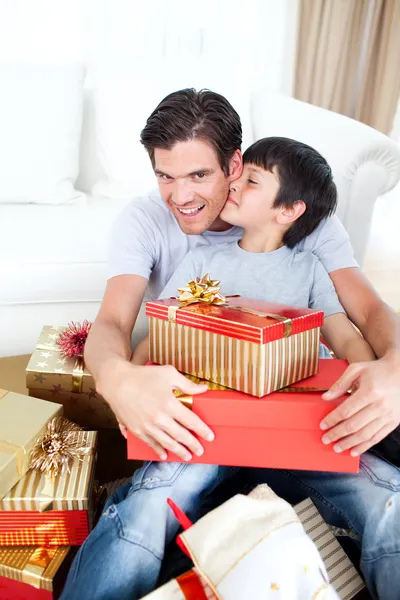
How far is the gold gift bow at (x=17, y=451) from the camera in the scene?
101cm

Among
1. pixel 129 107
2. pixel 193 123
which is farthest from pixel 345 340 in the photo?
pixel 129 107

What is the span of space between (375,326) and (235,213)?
0.36 m

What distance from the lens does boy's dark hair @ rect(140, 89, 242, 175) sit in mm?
1141

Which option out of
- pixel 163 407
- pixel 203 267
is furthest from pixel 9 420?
pixel 203 267

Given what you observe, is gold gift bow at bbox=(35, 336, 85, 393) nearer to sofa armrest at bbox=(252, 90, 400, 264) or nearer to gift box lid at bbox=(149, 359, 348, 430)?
gift box lid at bbox=(149, 359, 348, 430)

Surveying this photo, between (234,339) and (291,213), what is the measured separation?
42cm

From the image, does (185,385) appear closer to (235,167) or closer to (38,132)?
(235,167)

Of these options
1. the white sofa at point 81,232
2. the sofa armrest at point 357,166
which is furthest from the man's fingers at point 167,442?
the sofa armrest at point 357,166

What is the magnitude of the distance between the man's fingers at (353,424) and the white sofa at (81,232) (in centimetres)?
98

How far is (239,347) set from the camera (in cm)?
87

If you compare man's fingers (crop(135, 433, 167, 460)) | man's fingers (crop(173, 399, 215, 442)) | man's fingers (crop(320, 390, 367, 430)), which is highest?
man's fingers (crop(320, 390, 367, 430))

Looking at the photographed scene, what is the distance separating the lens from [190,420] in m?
0.88

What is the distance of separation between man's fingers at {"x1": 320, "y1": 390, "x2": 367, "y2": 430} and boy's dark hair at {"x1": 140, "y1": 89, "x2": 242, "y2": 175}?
55 centimetres

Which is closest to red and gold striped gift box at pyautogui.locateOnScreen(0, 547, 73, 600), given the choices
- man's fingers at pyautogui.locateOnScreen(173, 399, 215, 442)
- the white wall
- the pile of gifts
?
the pile of gifts
